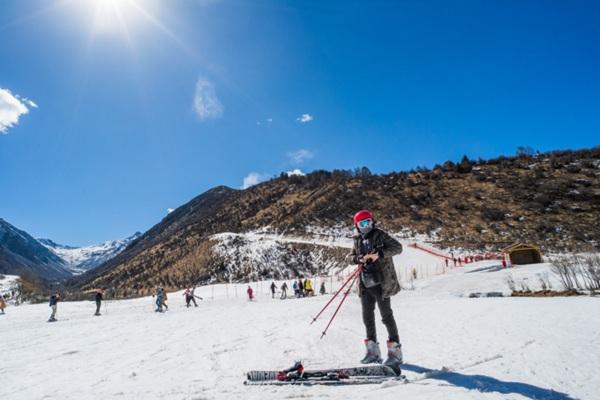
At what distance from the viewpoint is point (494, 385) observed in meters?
3.22

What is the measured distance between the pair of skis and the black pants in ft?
2.05

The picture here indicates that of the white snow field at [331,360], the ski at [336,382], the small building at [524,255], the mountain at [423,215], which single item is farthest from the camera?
the mountain at [423,215]

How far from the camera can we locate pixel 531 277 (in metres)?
20.1

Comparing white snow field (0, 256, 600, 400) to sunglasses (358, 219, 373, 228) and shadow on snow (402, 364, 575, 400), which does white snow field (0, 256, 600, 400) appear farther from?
sunglasses (358, 219, 373, 228)

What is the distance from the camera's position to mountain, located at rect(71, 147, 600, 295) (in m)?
51.2

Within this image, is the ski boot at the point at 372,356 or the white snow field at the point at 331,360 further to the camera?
the ski boot at the point at 372,356

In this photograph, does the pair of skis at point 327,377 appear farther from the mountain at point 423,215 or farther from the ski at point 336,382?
the mountain at point 423,215

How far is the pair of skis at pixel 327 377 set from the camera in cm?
362

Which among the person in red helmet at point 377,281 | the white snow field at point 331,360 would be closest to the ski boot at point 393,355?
the person in red helmet at point 377,281

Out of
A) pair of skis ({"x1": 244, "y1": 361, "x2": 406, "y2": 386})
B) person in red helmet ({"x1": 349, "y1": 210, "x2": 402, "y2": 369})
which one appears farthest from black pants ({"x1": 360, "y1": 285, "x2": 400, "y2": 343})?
pair of skis ({"x1": 244, "y1": 361, "x2": 406, "y2": 386})

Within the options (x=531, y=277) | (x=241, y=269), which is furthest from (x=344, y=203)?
(x=531, y=277)

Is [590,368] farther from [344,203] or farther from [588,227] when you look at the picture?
[344,203]

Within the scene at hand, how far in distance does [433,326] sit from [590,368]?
3.62m

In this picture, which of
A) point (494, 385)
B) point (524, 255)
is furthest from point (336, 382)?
point (524, 255)
